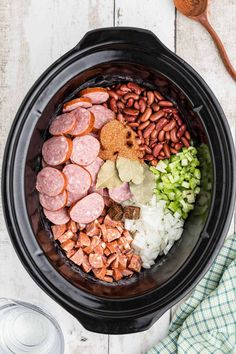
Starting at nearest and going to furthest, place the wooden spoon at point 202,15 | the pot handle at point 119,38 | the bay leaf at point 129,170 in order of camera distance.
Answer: the pot handle at point 119,38
the bay leaf at point 129,170
the wooden spoon at point 202,15

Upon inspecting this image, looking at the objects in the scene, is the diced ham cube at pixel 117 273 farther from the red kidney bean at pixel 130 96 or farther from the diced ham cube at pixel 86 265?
the red kidney bean at pixel 130 96

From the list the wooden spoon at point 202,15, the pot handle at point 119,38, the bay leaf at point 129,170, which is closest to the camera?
the pot handle at point 119,38

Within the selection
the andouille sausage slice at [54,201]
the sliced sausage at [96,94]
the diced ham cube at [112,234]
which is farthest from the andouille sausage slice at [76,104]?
the diced ham cube at [112,234]

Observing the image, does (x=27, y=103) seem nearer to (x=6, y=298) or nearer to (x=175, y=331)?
(x=6, y=298)

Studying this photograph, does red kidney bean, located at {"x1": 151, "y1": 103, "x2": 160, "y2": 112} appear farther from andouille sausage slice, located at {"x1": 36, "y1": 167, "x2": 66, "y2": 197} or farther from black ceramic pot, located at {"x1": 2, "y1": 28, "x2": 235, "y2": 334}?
andouille sausage slice, located at {"x1": 36, "y1": 167, "x2": 66, "y2": 197}

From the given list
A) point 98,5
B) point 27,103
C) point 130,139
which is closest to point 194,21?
point 98,5

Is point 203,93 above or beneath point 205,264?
above
